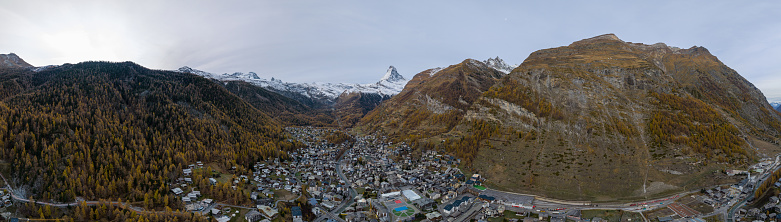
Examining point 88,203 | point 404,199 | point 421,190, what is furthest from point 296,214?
point 88,203

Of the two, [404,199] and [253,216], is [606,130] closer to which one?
[404,199]

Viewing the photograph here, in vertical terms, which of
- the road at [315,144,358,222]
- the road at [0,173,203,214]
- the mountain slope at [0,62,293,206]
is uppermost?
the mountain slope at [0,62,293,206]

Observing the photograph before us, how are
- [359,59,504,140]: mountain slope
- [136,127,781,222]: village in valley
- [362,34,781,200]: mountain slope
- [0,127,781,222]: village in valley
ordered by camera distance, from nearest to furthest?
[0,127,781,222]: village in valley → [136,127,781,222]: village in valley → [362,34,781,200]: mountain slope → [359,59,504,140]: mountain slope

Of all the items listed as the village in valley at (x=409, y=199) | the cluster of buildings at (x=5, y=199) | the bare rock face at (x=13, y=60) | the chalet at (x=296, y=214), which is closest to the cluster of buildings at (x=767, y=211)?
the village in valley at (x=409, y=199)

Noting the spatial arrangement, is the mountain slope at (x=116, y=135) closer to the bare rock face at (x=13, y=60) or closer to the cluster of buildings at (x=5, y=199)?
the cluster of buildings at (x=5, y=199)

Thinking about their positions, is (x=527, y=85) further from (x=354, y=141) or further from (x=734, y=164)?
(x=354, y=141)

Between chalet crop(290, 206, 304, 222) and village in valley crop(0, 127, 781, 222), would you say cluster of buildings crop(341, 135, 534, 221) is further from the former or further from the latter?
chalet crop(290, 206, 304, 222)

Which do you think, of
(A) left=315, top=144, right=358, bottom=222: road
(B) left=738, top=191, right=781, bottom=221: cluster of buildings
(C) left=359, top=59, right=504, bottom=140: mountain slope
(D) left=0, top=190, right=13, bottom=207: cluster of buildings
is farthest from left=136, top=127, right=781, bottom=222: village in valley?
(C) left=359, top=59, right=504, bottom=140: mountain slope
